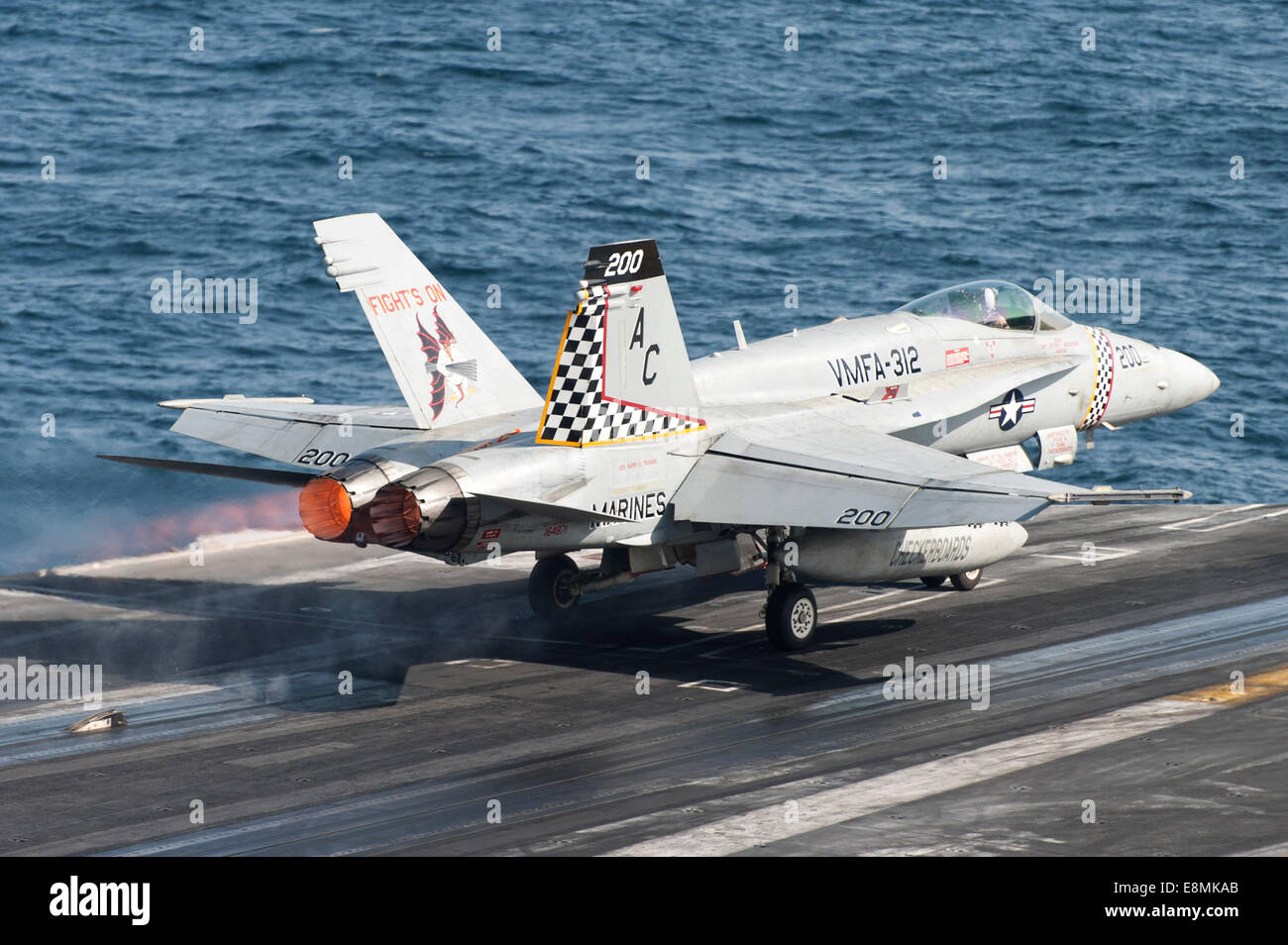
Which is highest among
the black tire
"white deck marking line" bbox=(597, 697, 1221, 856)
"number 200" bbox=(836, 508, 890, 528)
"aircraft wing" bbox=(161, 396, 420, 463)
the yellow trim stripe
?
the yellow trim stripe

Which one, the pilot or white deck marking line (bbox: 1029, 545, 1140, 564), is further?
white deck marking line (bbox: 1029, 545, 1140, 564)

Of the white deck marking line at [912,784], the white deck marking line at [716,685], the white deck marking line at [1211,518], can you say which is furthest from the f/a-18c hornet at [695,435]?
the white deck marking line at [1211,518]

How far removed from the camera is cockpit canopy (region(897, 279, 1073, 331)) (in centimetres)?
2597

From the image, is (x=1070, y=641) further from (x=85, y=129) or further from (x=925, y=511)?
(x=85, y=129)

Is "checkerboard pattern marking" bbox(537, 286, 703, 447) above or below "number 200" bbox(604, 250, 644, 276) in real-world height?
below

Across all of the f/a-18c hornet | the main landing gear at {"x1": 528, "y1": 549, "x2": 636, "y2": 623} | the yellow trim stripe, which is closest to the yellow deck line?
the f/a-18c hornet

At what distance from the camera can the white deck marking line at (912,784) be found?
1459cm

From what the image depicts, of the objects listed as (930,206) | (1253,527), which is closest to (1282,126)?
(930,206)

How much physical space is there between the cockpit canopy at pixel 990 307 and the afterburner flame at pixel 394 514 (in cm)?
1065

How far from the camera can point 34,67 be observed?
70.4 metres

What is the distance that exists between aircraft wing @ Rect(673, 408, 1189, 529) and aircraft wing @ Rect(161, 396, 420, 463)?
17.0 ft

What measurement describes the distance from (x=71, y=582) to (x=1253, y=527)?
22.1 metres

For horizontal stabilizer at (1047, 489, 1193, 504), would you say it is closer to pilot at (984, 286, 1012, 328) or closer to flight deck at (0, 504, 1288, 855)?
flight deck at (0, 504, 1288, 855)

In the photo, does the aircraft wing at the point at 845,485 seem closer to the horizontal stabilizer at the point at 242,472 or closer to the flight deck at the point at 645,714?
the flight deck at the point at 645,714
